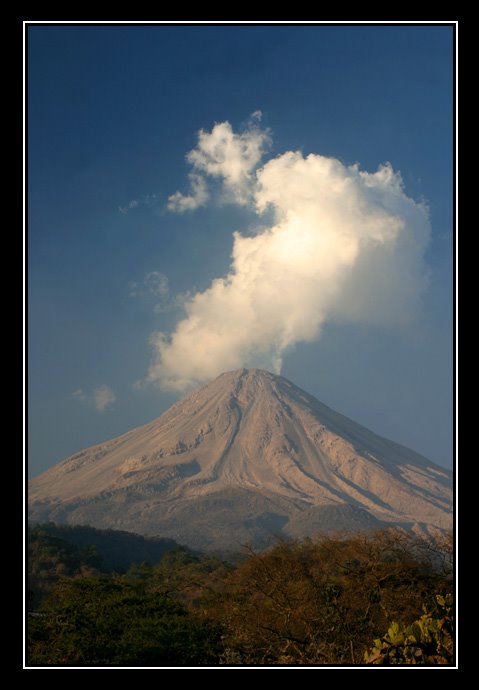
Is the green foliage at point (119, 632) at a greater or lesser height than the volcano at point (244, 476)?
greater

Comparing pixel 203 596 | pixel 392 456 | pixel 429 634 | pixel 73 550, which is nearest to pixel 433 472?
pixel 392 456

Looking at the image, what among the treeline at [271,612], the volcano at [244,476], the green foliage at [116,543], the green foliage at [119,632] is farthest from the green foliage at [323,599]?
the volcano at [244,476]

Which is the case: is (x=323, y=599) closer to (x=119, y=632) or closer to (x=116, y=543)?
(x=119, y=632)

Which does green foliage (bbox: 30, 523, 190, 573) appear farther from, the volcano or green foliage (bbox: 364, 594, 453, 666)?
green foliage (bbox: 364, 594, 453, 666)

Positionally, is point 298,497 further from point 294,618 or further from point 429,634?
point 429,634

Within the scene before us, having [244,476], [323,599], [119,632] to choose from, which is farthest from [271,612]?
[244,476]

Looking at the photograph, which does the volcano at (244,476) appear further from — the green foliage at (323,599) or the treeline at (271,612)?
the green foliage at (323,599)
